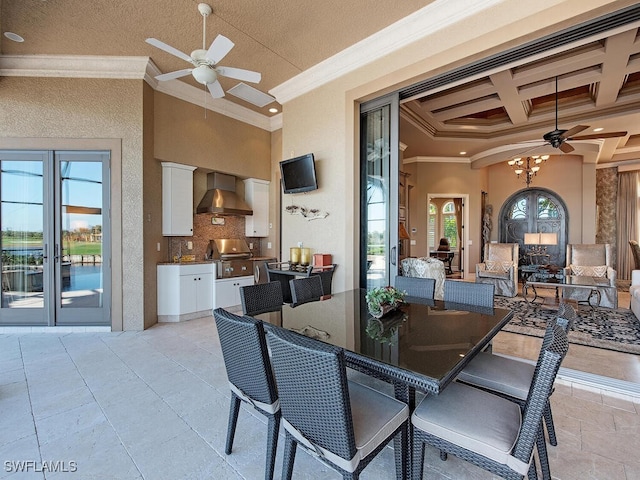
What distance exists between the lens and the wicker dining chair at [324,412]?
44.9 inches

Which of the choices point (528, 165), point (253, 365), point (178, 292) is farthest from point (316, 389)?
point (528, 165)

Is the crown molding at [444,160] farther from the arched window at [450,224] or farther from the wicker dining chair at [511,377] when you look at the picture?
the wicker dining chair at [511,377]

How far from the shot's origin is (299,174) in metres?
4.45

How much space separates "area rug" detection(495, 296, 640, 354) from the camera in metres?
3.48

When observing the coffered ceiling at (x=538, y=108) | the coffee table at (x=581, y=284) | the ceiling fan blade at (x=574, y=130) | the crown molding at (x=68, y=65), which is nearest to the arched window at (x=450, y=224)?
the coffered ceiling at (x=538, y=108)

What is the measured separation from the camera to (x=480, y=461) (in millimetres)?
1288

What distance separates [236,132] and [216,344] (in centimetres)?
→ 379

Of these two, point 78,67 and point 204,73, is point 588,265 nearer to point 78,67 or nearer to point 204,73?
point 204,73

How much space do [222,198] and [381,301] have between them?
4106mm

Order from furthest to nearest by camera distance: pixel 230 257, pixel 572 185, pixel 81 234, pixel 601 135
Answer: pixel 572 185, pixel 601 135, pixel 230 257, pixel 81 234

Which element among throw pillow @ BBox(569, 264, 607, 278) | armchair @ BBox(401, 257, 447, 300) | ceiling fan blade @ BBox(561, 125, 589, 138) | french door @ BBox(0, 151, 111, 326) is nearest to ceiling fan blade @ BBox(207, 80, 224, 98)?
french door @ BBox(0, 151, 111, 326)

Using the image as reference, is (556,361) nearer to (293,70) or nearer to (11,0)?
(293,70)

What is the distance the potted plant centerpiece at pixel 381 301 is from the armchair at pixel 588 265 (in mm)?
5151

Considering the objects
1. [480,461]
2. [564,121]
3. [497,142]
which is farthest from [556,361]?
[497,142]
